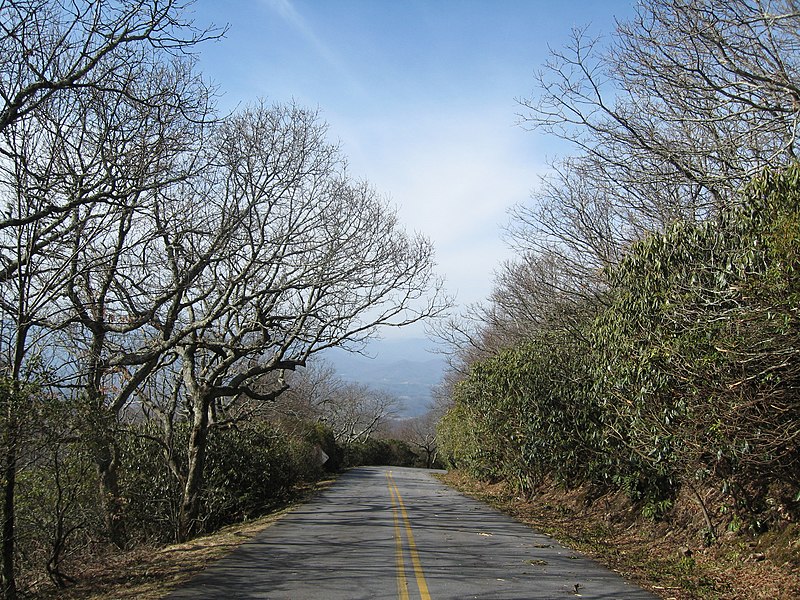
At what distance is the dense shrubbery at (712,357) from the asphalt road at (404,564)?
2.18 meters

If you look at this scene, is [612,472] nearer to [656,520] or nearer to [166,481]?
[656,520]

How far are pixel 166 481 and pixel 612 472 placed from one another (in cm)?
1161

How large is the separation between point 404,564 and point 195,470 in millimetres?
9124

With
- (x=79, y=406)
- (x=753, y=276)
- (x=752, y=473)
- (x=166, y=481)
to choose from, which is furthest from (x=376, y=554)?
(x=166, y=481)

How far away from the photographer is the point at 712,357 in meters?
8.11

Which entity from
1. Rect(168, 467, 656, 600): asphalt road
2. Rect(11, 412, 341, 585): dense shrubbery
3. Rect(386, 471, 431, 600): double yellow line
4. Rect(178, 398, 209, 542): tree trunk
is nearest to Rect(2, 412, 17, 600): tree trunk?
Rect(11, 412, 341, 585): dense shrubbery

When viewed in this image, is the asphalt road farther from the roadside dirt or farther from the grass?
the roadside dirt

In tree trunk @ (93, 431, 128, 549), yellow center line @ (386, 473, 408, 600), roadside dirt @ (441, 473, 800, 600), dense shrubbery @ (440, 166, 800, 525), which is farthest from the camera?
tree trunk @ (93, 431, 128, 549)

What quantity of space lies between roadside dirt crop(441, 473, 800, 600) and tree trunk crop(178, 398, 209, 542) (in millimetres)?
8108

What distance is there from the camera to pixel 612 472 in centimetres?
1461

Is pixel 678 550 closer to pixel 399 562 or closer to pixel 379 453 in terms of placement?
pixel 399 562

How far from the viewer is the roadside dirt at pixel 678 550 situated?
822 cm

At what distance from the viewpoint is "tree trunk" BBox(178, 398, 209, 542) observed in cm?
1667

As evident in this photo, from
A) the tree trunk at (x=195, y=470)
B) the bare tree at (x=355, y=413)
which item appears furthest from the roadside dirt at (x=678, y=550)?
the bare tree at (x=355, y=413)
